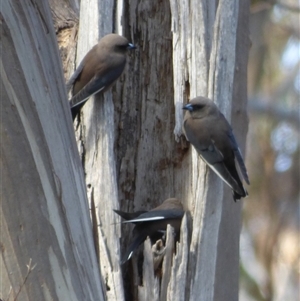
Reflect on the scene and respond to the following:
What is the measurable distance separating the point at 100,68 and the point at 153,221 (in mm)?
842

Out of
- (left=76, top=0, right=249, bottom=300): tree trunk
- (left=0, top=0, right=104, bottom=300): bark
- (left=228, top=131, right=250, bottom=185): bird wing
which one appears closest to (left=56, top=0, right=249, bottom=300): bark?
(left=76, top=0, right=249, bottom=300): tree trunk

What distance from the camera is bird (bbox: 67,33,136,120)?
3764 millimetres

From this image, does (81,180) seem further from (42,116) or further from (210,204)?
(210,204)

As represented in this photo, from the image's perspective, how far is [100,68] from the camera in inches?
151

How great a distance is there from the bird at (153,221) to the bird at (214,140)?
0.26 m

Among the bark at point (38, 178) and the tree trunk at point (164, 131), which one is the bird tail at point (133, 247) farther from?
the bark at point (38, 178)

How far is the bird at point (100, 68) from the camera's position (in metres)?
3.76

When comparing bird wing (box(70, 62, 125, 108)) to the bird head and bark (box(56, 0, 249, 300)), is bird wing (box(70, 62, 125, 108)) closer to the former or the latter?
bark (box(56, 0, 249, 300))

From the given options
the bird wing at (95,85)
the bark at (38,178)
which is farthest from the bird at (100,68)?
the bark at (38,178)

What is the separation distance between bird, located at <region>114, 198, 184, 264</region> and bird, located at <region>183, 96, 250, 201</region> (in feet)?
0.84

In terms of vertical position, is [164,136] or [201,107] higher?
[201,107]

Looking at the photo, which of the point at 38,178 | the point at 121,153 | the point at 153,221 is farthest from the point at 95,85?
the point at 38,178

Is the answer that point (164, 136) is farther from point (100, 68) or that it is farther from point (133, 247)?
point (133, 247)

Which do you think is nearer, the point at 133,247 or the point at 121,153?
the point at 133,247
